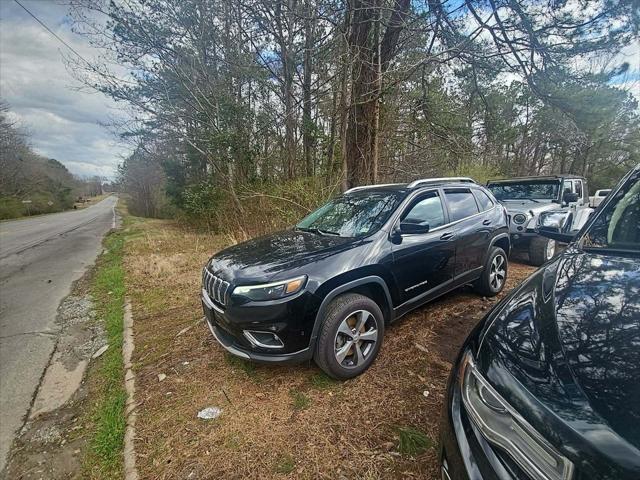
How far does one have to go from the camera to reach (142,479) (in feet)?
6.36

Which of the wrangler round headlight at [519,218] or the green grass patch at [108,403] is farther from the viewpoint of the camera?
the wrangler round headlight at [519,218]

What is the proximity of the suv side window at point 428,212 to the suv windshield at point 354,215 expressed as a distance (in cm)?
21

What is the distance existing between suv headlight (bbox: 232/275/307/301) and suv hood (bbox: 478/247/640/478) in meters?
1.33

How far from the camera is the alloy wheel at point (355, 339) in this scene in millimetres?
2570

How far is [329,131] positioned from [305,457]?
803 cm

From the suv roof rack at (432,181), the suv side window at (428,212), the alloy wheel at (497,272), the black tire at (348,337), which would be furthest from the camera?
the alloy wheel at (497,272)

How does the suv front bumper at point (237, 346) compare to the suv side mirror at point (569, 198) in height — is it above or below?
below

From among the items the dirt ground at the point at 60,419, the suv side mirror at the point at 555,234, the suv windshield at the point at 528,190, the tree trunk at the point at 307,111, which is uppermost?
the tree trunk at the point at 307,111

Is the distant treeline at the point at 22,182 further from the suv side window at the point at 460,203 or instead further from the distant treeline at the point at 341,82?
the suv side window at the point at 460,203

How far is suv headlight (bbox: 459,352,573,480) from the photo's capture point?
0.91 metres

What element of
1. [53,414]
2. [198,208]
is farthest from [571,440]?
[198,208]

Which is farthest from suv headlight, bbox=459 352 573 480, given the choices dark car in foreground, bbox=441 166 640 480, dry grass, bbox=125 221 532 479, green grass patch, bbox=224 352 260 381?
green grass patch, bbox=224 352 260 381

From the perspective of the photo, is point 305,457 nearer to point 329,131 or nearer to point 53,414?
point 53,414

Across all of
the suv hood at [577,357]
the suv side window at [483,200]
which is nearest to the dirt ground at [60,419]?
the suv hood at [577,357]
